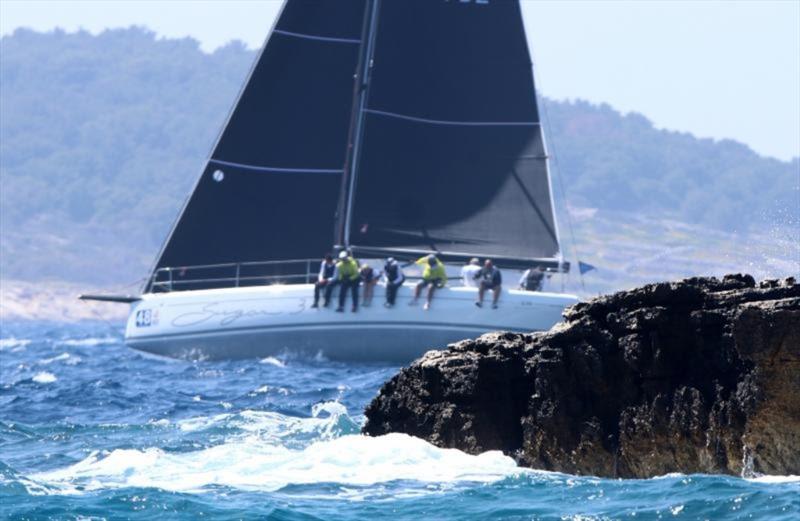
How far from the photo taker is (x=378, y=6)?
3050 centimetres

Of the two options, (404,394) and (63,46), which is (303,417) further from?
(63,46)

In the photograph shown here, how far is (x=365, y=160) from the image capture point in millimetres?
30078

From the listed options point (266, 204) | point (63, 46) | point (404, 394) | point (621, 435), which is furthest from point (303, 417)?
point (63, 46)

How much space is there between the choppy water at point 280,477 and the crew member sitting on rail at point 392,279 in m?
8.87

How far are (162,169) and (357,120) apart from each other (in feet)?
376

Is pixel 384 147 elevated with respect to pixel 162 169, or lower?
lower

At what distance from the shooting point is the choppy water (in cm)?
1138

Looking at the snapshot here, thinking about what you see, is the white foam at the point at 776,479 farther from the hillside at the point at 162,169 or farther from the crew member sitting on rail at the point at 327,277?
the hillside at the point at 162,169

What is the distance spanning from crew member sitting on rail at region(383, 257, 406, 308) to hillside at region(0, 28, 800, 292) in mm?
73124

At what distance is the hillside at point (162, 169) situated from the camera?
120m

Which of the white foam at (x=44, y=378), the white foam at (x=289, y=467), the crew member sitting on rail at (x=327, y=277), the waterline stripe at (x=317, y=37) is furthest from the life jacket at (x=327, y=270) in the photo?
the white foam at (x=289, y=467)

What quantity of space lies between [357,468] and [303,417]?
4.66 meters

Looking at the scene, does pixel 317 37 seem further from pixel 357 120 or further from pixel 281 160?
pixel 281 160

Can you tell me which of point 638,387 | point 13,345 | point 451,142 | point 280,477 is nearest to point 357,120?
point 451,142
